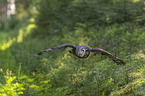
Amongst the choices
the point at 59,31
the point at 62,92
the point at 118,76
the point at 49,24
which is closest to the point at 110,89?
the point at 118,76

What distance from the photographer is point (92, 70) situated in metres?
5.78

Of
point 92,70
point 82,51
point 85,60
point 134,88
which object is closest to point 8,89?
point 82,51

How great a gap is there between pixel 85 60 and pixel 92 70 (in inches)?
52.0

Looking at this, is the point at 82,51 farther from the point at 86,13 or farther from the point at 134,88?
the point at 86,13

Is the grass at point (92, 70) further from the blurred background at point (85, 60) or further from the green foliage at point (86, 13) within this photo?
the green foliage at point (86, 13)

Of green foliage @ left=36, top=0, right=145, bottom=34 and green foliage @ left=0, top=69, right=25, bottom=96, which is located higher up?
green foliage @ left=36, top=0, right=145, bottom=34

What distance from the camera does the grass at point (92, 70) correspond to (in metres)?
4.80

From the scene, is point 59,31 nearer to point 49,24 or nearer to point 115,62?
point 49,24

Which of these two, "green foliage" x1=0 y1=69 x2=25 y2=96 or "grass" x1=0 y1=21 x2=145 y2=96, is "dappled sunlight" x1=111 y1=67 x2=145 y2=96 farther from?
"green foliage" x1=0 y1=69 x2=25 y2=96

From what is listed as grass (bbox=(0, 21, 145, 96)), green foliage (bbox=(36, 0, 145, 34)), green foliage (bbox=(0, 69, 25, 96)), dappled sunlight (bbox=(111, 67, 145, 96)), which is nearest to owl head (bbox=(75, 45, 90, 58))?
grass (bbox=(0, 21, 145, 96))

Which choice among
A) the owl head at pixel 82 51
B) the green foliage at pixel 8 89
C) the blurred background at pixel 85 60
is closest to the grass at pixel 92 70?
the blurred background at pixel 85 60

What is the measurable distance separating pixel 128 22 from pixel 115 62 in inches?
150

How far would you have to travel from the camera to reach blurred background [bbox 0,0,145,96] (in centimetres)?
500

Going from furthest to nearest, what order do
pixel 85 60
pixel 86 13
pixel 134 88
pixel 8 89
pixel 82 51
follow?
pixel 86 13, pixel 85 60, pixel 82 51, pixel 8 89, pixel 134 88
